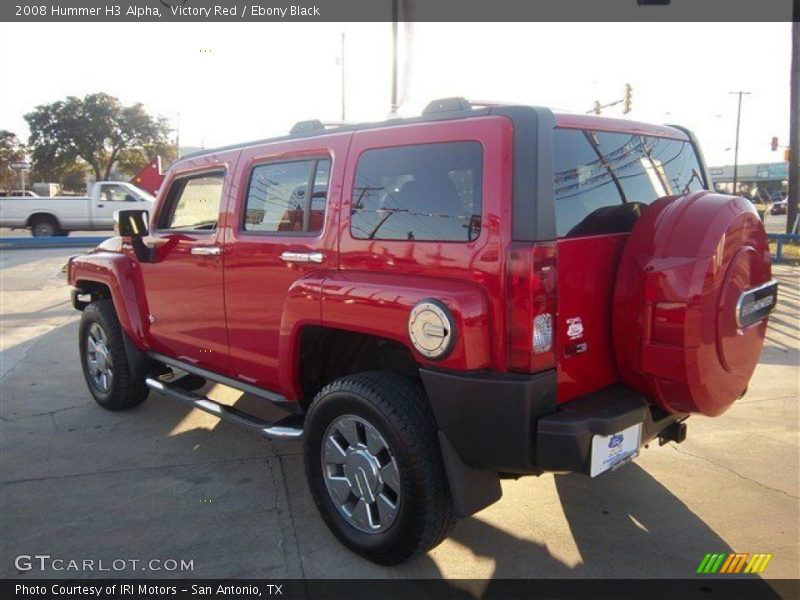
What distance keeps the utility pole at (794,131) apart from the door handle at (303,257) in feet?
53.0

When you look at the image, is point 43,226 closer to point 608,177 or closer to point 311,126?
point 311,126

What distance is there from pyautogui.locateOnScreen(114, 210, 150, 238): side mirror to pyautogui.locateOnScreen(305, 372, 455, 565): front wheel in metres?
2.15

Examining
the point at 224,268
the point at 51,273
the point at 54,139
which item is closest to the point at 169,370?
the point at 224,268

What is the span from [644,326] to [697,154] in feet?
5.12

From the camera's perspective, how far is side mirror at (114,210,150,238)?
4.34 m

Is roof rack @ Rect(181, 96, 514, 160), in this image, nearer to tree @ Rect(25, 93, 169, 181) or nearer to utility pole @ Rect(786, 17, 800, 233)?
utility pole @ Rect(786, 17, 800, 233)

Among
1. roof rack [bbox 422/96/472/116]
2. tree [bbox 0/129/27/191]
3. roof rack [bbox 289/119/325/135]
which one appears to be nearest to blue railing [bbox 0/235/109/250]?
roof rack [bbox 289/119/325/135]

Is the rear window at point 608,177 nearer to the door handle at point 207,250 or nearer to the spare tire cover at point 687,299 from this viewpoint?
the spare tire cover at point 687,299

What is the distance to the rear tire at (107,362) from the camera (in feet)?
15.8

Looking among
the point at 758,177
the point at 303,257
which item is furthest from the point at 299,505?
the point at 758,177

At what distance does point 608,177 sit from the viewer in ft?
9.43

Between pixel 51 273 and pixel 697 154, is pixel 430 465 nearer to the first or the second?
pixel 697 154

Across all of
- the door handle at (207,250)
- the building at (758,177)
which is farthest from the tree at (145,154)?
the building at (758,177)
